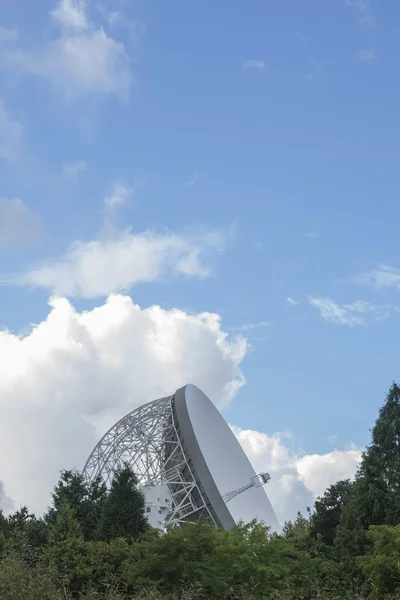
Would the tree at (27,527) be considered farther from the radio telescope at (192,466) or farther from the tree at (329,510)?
the tree at (329,510)

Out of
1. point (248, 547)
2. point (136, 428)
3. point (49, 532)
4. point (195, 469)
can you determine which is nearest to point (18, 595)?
point (248, 547)

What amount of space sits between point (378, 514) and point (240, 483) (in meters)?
8.97

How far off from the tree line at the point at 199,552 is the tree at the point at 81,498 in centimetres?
8

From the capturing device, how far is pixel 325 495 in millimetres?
63469

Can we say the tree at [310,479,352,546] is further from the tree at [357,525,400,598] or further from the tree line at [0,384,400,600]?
the tree at [357,525,400,598]

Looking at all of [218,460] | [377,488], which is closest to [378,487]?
[377,488]

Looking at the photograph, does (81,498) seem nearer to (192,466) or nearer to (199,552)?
(192,466)

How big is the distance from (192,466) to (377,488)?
1161 centimetres

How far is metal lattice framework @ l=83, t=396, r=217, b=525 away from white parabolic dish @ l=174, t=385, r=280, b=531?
1067 millimetres

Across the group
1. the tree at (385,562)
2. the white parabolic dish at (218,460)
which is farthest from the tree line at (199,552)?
the white parabolic dish at (218,460)

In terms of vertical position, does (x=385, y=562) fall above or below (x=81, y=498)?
below

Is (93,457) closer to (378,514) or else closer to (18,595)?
(378,514)

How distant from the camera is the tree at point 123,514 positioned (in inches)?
1781

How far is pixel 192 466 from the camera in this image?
45312mm
